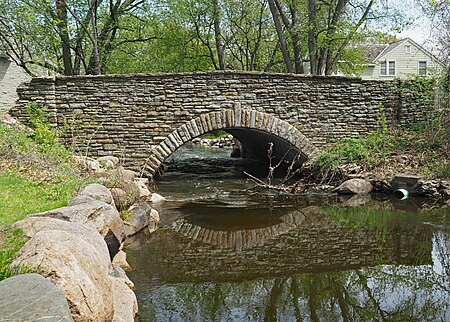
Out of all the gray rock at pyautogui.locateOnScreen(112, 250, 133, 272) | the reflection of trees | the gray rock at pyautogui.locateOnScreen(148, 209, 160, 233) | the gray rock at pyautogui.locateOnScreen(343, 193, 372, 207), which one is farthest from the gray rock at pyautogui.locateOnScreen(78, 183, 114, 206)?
the gray rock at pyautogui.locateOnScreen(343, 193, 372, 207)

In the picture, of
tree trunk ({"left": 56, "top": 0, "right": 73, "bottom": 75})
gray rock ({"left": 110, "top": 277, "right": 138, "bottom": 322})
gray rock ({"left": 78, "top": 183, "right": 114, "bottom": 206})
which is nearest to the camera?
gray rock ({"left": 110, "top": 277, "right": 138, "bottom": 322})

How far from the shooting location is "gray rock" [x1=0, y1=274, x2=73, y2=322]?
1805mm

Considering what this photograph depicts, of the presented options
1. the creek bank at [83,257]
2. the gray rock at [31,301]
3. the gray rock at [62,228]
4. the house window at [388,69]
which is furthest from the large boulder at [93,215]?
the house window at [388,69]

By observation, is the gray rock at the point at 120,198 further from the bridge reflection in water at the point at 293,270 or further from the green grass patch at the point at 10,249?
the green grass patch at the point at 10,249

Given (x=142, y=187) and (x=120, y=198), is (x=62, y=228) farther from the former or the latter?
(x=142, y=187)

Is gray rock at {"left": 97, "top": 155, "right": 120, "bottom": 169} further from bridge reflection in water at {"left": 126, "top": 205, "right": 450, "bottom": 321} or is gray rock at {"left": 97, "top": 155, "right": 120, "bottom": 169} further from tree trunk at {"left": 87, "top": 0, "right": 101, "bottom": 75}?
tree trunk at {"left": 87, "top": 0, "right": 101, "bottom": 75}

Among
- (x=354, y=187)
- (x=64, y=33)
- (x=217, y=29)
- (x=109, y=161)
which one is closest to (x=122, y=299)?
(x=109, y=161)

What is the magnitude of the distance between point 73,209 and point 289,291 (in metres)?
2.28

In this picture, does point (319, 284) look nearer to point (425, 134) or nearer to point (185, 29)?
point (425, 134)

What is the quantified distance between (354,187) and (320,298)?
6006 millimetres

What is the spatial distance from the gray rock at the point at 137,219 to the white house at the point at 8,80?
16.6 feet

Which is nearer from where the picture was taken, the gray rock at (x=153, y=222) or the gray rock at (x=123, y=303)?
the gray rock at (x=123, y=303)

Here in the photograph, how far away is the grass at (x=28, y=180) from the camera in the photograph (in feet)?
10.6

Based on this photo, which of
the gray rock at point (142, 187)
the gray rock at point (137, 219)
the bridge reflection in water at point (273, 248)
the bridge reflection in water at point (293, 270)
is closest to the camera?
the bridge reflection in water at point (293, 270)
